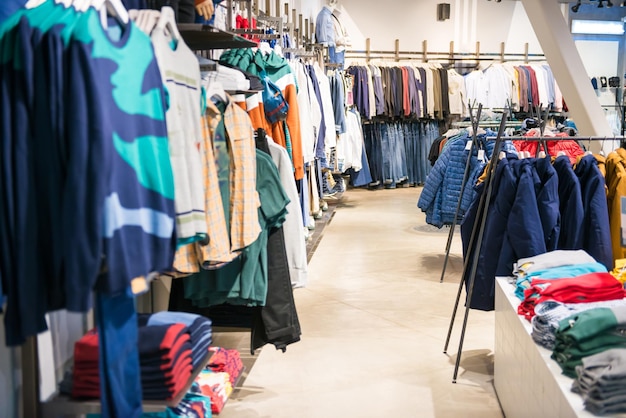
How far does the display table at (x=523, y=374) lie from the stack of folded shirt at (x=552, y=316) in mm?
37

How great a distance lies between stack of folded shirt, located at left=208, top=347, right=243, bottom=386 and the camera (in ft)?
11.4

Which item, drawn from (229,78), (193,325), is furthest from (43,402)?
(229,78)

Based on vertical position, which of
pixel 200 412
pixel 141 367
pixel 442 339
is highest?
pixel 141 367

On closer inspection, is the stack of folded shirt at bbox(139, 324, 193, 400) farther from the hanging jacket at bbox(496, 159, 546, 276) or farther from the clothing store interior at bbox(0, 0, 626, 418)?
the hanging jacket at bbox(496, 159, 546, 276)

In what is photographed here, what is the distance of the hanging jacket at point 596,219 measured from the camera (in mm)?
3727

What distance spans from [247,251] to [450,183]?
133 inches

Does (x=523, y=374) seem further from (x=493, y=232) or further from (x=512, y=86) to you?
(x=512, y=86)

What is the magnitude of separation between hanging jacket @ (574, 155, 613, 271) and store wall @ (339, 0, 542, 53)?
9.68m

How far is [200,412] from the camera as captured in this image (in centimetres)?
269

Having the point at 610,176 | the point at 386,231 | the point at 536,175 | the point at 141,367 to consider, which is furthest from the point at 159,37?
the point at 386,231

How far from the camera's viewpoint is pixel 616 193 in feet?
12.6

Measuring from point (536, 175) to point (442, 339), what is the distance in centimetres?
138

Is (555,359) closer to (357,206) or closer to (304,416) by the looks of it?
(304,416)

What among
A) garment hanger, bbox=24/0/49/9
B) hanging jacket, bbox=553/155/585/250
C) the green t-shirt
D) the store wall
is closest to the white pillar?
hanging jacket, bbox=553/155/585/250
